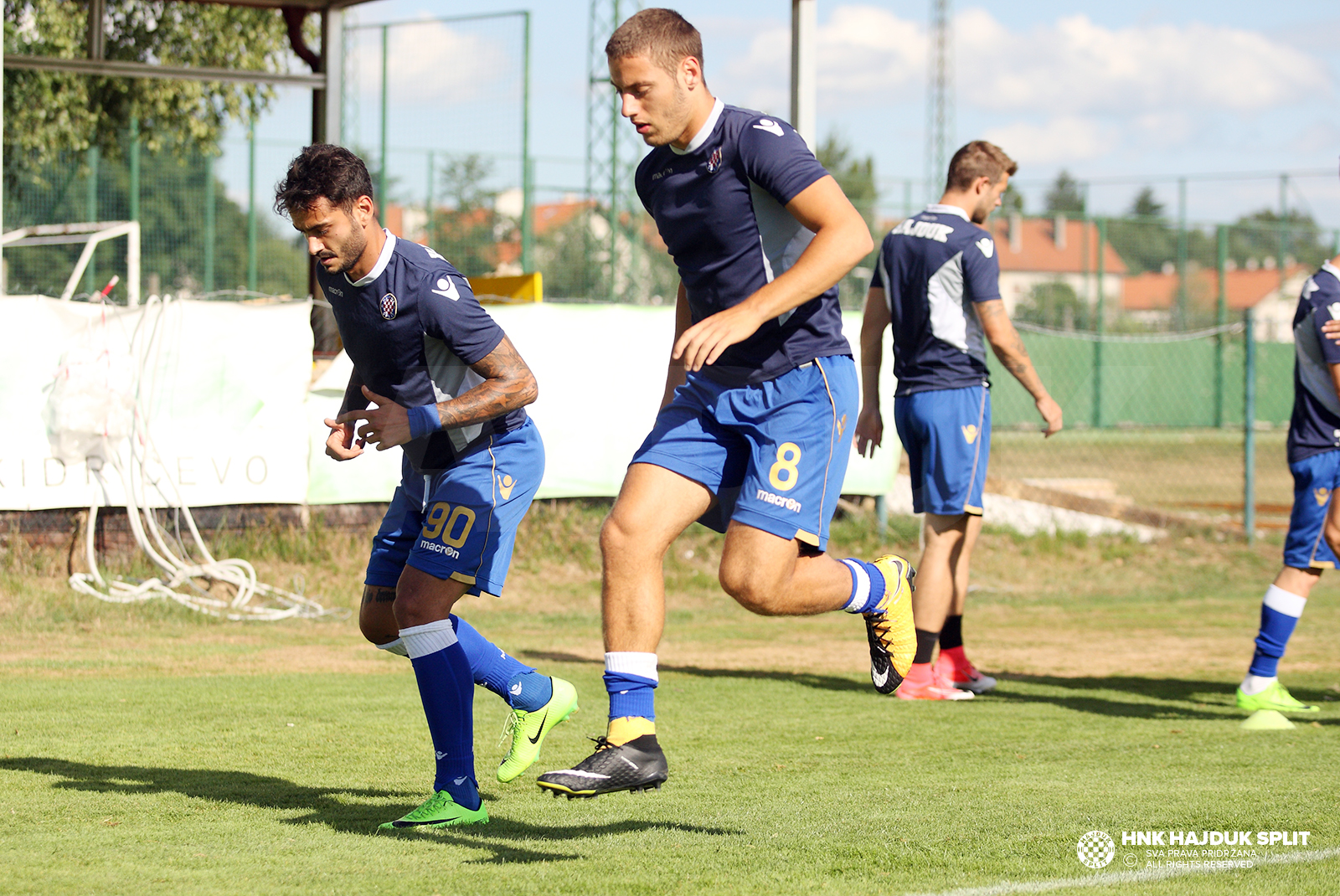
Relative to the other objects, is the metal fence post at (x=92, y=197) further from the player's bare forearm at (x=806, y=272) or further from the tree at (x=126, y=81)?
the player's bare forearm at (x=806, y=272)

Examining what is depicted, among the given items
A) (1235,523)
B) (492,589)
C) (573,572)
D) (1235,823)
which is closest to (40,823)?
(492,589)

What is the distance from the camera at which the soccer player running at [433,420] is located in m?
4.55

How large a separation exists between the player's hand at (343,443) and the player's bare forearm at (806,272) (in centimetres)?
114

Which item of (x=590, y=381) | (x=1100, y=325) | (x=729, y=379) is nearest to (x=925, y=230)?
(x=729, y=379)

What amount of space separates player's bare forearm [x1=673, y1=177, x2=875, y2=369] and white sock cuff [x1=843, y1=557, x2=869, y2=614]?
1.08 m

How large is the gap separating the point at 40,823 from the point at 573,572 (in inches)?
288

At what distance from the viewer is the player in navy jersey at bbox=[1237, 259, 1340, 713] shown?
6.84 m

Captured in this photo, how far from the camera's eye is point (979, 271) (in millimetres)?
7523

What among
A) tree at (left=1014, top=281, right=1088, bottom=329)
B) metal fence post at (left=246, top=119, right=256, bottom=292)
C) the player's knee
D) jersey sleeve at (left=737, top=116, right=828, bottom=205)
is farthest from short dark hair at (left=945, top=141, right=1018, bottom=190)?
tree at (left=1014, top=281, right=1088, bottom=329)

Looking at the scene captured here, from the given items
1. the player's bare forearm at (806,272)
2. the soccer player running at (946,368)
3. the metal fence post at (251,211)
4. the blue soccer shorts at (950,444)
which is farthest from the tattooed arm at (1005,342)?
the metal fence post at (251,211)

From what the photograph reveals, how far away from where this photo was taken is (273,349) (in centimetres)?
1061

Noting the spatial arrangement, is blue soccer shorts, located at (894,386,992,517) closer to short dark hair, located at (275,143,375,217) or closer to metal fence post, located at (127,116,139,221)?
short dark hair, located at (275,143,375,217)

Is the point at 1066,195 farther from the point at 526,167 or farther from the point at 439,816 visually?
the point at 439,816

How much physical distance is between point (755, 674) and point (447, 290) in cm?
419
